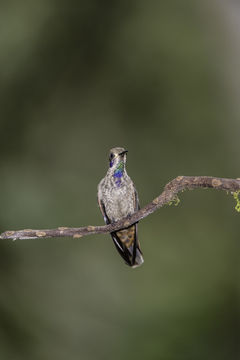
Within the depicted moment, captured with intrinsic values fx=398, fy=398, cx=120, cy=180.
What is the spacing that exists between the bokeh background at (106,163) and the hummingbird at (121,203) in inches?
109

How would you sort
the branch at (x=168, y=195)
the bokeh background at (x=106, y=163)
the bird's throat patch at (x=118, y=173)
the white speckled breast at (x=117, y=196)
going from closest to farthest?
Answer: the branch at (x=168, y=195) < the bird's throat patch at (x=118, y=173) < the white speckled breast at (x=117, y=196) < the bokeh background at (x=106, y=163)

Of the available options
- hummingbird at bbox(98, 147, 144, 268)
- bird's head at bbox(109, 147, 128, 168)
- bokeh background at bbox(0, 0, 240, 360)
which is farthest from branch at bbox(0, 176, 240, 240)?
bokeh background at bbox(0, 0, 240, 360)

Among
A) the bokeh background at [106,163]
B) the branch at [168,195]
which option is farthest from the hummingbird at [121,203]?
the bokeh background at [106,163]

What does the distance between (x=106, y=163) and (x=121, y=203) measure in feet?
9.57

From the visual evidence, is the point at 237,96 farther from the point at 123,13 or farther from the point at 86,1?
the point at 86,1

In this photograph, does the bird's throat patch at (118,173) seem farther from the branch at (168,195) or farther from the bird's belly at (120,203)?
the branch at (168,195)

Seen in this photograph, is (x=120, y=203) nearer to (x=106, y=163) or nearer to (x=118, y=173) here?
(x=118, y=173)

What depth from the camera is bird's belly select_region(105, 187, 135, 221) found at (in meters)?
2.77

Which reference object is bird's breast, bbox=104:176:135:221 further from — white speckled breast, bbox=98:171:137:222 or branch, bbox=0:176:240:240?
branch, bbox=0:176:240:240

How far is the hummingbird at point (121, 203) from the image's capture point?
271 cm

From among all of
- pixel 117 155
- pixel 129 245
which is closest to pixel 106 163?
pixel 129 245

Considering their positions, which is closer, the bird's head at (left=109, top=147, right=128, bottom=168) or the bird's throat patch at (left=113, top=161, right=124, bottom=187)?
the bird's head at (left=109, top=147, right=128, bottom=168)

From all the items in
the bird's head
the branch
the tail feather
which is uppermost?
the bird's head

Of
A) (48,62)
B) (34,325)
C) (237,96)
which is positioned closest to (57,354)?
(34,325)
